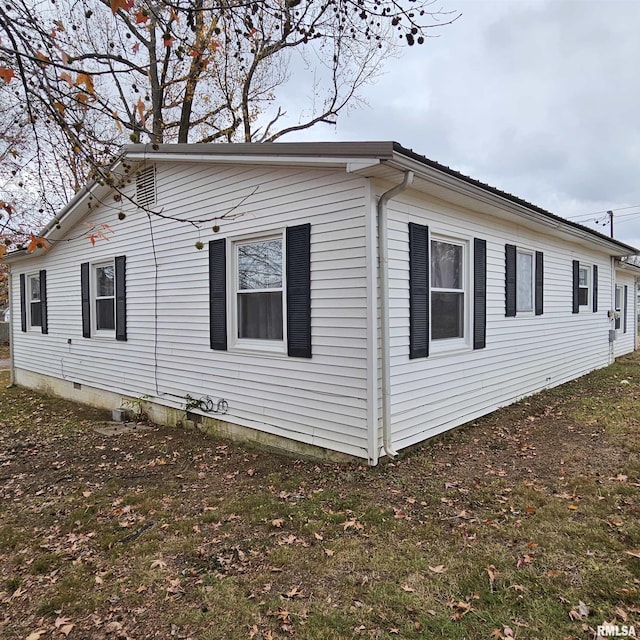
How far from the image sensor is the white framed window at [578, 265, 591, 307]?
9.75m

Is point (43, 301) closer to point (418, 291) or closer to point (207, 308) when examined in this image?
point (207, 308)

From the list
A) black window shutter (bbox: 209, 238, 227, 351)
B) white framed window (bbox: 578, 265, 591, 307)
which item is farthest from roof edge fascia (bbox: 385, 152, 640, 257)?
black window shutter (bbox: 209, 238, 227, 351)

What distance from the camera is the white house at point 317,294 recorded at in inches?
173

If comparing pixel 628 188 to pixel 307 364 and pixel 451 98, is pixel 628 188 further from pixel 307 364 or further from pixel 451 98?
pixel 307 364

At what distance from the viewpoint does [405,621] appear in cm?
236

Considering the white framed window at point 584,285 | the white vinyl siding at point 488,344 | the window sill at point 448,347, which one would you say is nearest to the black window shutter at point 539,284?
the white vinyl siding at point 488,344

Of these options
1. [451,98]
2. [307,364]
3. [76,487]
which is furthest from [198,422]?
[451,98]

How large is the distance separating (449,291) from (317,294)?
1.86 metres

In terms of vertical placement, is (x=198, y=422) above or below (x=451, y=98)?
below

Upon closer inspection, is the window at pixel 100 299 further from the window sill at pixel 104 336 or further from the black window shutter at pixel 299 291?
the black window shutter at pixel 299 291

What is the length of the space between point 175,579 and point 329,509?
1.35 meters

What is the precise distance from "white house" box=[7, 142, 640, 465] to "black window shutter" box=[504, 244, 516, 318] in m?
0.03

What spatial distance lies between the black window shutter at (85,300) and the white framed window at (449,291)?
658 cm

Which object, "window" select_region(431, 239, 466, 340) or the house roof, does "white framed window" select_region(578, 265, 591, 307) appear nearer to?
the house roof
